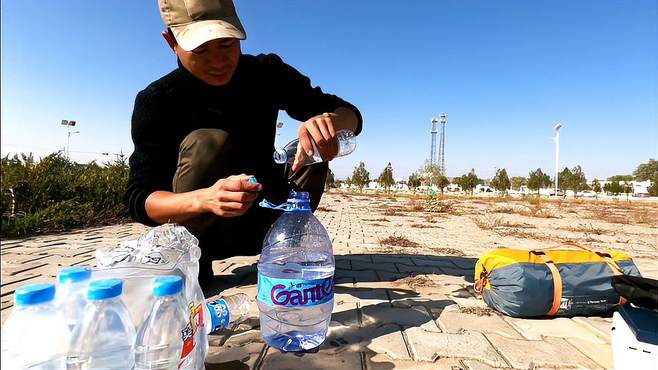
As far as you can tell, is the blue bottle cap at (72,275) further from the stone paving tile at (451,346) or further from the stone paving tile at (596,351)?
the stone paving tile at (596,351)

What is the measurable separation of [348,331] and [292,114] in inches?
67.7

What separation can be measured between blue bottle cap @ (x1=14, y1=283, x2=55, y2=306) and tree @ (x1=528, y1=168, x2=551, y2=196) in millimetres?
56517

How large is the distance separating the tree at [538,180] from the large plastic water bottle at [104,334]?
A: 5635 cm

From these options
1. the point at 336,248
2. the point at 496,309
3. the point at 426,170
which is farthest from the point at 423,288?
the point at 426,170

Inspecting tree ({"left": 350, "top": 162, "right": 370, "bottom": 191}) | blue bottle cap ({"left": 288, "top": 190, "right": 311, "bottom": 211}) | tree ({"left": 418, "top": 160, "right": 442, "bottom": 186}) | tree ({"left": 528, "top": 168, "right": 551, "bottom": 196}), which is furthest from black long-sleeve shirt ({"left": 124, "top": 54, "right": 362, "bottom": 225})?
tree ({"left": 528, "top": 168, "right": 551, "bottom": 196})

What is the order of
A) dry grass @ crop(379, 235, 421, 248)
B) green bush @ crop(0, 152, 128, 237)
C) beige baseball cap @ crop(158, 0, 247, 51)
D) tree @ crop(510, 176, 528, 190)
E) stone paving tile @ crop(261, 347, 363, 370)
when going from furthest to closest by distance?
tree @ crop(510, 176, 528, 190) → dry grass @ crop(379, 235, 421, 248) → green bush @ crop(0, 152, 128, 237) → beige baseball cap @ crop(158, 0, 247, 51) → stone paving tile @ crop(261, 347, 363, 370)

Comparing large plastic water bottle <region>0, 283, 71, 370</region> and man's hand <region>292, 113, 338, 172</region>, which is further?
man's hand <region>292, 113, 338, 172</region>

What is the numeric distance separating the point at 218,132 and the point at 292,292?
127cm

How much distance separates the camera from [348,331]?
175 cm

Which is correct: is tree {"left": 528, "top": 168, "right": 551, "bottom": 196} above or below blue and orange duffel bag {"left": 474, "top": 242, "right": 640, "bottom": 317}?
above

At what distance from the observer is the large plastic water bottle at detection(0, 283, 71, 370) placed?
2.67ft

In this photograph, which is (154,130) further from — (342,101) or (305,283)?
(305,283)

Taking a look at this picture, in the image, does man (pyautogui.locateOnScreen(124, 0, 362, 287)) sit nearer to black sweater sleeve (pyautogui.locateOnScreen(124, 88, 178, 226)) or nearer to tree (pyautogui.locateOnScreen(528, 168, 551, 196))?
black sweater sleeve (pyautogui.locateOnScreen(124, 88, 178, 226))

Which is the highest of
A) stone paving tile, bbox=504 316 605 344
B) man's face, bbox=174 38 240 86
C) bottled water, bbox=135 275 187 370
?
man's face, bbox=174 38 240 86
